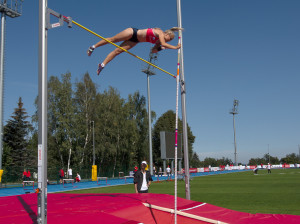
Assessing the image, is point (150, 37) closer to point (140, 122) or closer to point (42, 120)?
point (42, 120)

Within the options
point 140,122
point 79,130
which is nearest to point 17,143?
point 79,130

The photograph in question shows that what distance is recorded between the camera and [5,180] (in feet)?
71.8

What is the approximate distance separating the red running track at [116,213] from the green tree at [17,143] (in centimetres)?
3199

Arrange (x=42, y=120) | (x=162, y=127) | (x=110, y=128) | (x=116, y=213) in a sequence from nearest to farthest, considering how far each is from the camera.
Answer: (x=42, y=120) → (x=116, y=213) → (x=110, y=128) → (x=162, y=127)

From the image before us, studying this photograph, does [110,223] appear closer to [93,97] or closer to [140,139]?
[93,97]

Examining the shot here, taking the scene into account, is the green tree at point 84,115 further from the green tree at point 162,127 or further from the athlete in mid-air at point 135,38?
the athlete in mid-air at point 135,38

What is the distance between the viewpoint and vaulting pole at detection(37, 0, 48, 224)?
386 cm

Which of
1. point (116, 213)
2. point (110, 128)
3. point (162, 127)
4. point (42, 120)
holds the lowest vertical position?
point (116, 213)

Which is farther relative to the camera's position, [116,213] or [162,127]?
[162,127]

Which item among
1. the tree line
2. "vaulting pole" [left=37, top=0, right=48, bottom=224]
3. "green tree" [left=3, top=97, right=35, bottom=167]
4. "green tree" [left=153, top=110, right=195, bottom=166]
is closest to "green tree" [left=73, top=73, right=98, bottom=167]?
the tree line

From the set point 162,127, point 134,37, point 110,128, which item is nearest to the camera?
point 134,37

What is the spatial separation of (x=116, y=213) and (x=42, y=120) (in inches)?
63.4

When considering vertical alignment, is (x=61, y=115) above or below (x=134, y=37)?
above

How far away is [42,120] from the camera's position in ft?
13.2
